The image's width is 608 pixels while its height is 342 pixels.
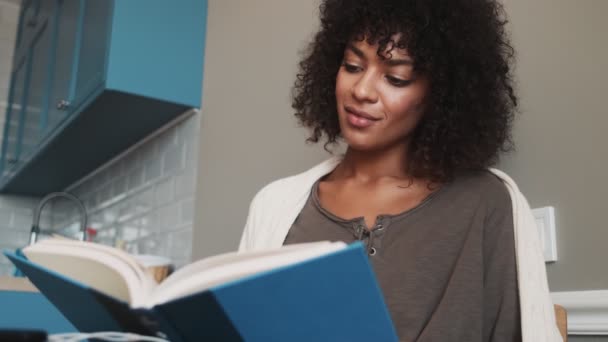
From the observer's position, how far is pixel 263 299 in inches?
23.0

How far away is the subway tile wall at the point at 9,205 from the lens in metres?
3.98

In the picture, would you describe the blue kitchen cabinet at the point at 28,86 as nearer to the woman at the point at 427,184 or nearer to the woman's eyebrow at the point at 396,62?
the woman at the point at 427,184

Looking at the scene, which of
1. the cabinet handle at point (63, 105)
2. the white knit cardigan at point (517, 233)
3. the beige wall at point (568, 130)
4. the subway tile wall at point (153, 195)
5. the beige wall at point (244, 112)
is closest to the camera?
the white knit cardigan at point (517, 233)

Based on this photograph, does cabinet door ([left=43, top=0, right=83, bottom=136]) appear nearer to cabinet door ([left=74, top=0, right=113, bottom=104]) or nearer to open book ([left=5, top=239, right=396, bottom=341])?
cabinet door ([left=74, top=0, right=113, bottom=104])

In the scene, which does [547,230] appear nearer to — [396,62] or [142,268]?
[396,62]

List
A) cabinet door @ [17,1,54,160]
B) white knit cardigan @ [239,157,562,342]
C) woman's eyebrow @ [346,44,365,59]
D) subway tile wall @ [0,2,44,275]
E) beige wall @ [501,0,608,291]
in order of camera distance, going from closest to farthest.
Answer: white knit cardigan @ [239,157,562,342] < beige wall @ [501,0,608,291] < woman's eyebrow @ [346,44,365,59] < cabinet door @ [17,1,54,160] < subway tile wall @ [0,2,44,275]

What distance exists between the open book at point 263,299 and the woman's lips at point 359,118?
0.61m

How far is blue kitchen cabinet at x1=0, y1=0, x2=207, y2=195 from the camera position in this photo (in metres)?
2.25

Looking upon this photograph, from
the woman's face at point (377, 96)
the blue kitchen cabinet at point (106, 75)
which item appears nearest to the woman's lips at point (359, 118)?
the woman's face at point (377, 96)

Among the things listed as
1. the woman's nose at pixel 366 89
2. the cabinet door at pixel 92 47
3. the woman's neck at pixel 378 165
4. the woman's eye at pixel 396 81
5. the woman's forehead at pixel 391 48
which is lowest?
the woman's neck at pixel 378 165

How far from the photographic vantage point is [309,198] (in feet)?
4.46

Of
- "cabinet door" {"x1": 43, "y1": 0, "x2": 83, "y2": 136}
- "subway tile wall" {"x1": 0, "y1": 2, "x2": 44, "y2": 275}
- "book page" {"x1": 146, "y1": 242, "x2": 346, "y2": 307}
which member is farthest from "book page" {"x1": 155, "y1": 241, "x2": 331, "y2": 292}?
"subway tile wall" {"x1": 0, "y1": 2, "x2": 44, "y2": 275}

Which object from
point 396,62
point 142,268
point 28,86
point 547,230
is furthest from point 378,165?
point 28,86

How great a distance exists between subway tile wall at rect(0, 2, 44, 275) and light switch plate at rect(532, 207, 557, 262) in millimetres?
3447
